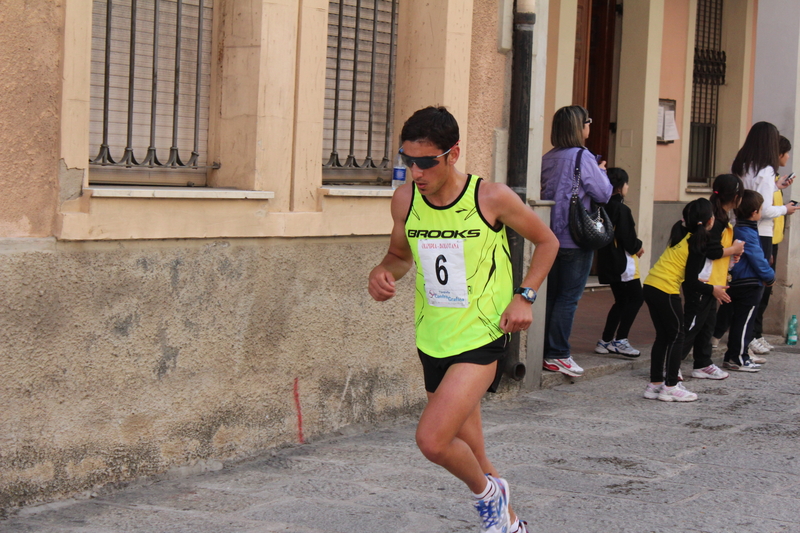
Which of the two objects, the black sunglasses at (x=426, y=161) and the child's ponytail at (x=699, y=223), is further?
the child's ponytail at (x=699, y=223)

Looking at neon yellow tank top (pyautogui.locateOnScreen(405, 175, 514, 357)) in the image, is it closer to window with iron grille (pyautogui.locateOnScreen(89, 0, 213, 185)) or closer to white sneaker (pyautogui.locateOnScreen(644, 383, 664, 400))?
window with iron grille (pyautogui.locateOnScreen(89, 0, 213, 185))

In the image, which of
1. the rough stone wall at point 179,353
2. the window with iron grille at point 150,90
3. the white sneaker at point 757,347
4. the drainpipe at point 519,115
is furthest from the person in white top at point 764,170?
the window with iron grille at point 150,90

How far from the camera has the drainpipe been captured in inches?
304

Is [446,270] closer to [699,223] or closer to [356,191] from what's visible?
[356,191]

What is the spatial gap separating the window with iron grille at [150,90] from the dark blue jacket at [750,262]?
4.56m

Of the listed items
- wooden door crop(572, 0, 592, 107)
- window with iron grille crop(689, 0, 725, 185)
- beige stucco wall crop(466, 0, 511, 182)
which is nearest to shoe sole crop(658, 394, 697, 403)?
beige stucco wall crop(466, 0, 511, 182)

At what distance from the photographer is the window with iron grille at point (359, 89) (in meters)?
7.04

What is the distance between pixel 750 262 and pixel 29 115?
19.0 ft

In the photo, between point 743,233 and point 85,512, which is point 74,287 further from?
point 743,233

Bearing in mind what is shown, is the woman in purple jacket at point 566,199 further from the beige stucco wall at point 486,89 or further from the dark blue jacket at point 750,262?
the dark blue jacket at point 750,262

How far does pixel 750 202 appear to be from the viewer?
863 cm

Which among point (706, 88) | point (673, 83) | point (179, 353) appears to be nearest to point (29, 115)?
point (179, 353)

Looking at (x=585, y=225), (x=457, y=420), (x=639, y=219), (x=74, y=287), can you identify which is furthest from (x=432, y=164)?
(x=639, y=219)

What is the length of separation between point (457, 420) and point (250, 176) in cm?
241
